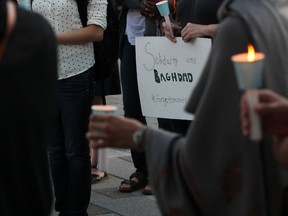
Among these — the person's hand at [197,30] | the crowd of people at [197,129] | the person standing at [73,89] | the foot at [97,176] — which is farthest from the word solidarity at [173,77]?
the crowd of people at [197,129]

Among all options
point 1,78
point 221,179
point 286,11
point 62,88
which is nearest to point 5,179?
point 1,78

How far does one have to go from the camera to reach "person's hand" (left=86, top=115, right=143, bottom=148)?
2.50 meters

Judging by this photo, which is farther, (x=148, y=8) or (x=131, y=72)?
(x=131, y=72)

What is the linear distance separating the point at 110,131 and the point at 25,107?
1.28ft

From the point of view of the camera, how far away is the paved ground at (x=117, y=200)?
5.48 m

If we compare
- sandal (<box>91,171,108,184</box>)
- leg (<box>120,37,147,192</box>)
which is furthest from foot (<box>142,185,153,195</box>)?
sandal (<box>91,171,108,184</box>)

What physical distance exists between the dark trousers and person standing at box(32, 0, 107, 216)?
1067mm

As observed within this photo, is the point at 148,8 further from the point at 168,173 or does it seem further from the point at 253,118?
the point at 253,118

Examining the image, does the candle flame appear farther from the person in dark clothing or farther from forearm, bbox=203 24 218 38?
forearm, bbox=203 24 218 38

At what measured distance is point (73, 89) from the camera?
476 cm

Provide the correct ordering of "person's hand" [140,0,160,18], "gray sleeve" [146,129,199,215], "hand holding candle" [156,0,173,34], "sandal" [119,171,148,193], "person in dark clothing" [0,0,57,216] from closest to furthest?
"person in dark clothing" [0,0,57,216], "gray sleeve" [146,129,199,215], "hand holding candle" [156,0,173,34], "person's hand" [140,0,160,18], "sandal" [119,171,148,193]

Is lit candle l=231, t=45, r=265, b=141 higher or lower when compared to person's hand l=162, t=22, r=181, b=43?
higher

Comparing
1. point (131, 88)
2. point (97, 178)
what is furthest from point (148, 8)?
point (97, 178)

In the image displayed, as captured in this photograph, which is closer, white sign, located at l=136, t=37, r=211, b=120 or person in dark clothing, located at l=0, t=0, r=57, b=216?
person in dark clothing, located at l=0, t=0, r=57, b=216
